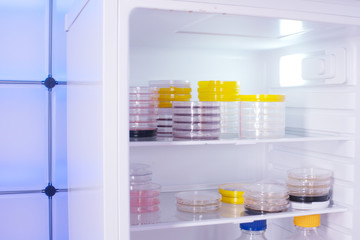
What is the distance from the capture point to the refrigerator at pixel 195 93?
1.13 m

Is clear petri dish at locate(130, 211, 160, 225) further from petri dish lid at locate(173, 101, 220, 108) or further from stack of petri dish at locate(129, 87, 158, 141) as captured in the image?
petri dish lid at locate(173, 101, 220, 108)

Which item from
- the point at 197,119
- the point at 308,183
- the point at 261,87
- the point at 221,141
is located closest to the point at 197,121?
the point at 197,119

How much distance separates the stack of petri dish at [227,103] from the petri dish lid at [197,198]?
235 mm

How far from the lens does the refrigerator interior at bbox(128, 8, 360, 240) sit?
1547mm

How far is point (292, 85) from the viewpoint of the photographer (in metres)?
1.88

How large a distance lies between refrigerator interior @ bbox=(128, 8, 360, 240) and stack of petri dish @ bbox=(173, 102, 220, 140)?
3.6 inches

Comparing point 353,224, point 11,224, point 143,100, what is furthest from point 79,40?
point 353,224

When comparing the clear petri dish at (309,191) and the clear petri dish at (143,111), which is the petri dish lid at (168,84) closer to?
the clear petri dish at (143,111)

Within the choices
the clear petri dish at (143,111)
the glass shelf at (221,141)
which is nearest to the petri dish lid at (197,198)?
the glass shelf at (221,141)

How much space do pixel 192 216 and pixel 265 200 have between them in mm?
274

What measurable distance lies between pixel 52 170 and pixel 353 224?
1247 millimetres

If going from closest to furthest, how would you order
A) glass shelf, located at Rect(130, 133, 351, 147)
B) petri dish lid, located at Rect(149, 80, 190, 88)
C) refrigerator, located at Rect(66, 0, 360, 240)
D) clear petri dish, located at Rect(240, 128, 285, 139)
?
1. refrigerator, located at Rect(66, 0, 360, 240)
2. glass shelf, located at Rect(130, 133, 351, 147)
3. clear petri dish, located at Rect(240, 128, 285, 139)
4. petri dish lid, located at Rect(149, 80, 190, 88)

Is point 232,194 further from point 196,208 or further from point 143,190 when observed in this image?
point 143,190

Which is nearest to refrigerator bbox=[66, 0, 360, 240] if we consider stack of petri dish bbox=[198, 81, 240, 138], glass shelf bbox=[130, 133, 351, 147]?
glass shelf bbox=[130, 133, 351, 147]
